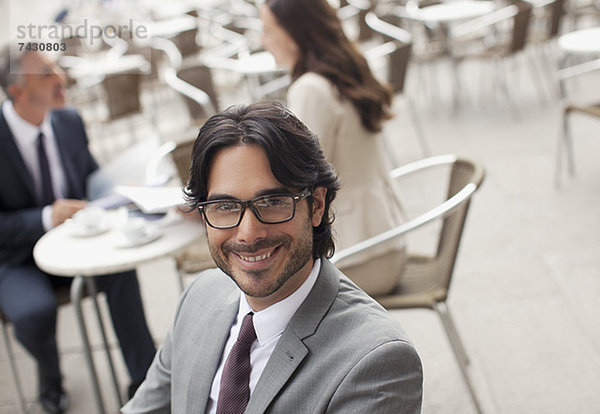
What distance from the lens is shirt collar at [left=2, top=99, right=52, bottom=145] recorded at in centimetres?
261

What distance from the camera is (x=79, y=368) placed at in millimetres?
2871

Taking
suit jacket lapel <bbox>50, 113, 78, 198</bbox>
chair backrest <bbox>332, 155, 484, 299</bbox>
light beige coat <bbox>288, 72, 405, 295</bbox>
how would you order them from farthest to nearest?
suit jacket lapel <bbox>50, 113, 78, 198</bbox> → light beige coat <bbox>288, 72, 405, 295</bbox> → chair backrest <bbox>332, 155, 484, 299</bbox>

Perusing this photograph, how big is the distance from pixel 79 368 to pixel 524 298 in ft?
6.34

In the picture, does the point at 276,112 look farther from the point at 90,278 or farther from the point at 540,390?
the point at 540,390

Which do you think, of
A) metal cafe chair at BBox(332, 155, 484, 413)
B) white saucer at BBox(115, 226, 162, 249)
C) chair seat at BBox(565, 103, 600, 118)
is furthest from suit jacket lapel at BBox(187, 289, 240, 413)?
chair seat at BBox(565, 103, 600, 118)

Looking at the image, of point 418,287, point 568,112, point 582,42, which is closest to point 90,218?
point 418,287

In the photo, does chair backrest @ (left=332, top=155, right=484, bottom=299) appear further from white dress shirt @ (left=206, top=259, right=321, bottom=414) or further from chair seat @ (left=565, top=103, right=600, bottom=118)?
chair seat @ (left=565, top=103, right=600, bottom=118)

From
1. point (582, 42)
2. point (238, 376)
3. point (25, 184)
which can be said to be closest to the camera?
point (238, 376)

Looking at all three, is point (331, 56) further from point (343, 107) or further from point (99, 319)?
point (99, 319)

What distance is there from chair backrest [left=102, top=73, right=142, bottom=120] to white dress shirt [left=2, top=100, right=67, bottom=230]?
8.58 ft

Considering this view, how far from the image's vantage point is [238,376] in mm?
1200

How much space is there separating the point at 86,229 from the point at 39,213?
334 millimetres

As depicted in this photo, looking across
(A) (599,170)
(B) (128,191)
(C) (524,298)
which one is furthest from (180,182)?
(A) (599,170)

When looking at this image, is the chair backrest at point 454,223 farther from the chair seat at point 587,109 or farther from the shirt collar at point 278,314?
the chair seat at point 587,109
